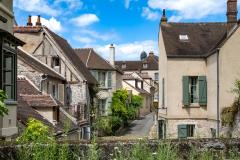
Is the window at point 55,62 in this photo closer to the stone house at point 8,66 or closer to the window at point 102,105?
the window at point 102,105

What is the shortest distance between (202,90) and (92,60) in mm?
18999

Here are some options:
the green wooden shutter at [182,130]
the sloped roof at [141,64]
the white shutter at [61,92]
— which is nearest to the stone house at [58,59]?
the white shutter at [61,92]

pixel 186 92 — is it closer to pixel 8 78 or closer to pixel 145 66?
pixel 8 78

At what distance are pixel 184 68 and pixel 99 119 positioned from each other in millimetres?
12081

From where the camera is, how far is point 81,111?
105ft

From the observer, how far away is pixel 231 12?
1235 inches

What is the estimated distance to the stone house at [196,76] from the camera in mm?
27328

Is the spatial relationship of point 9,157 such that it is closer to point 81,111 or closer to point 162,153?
point 162,153

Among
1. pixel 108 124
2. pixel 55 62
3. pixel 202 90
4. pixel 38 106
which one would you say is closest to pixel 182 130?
pixel 202 90

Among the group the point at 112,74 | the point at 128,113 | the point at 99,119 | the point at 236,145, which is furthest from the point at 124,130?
the point at 236,145

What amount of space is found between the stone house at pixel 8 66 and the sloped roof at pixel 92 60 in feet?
97.1

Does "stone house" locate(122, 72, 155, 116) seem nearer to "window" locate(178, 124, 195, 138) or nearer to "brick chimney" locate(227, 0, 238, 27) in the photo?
"brick chimney" locate(227, 0, 238, 27)

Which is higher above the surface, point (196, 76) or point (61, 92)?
point (196, 76)

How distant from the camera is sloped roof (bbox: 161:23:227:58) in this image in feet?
99.2
